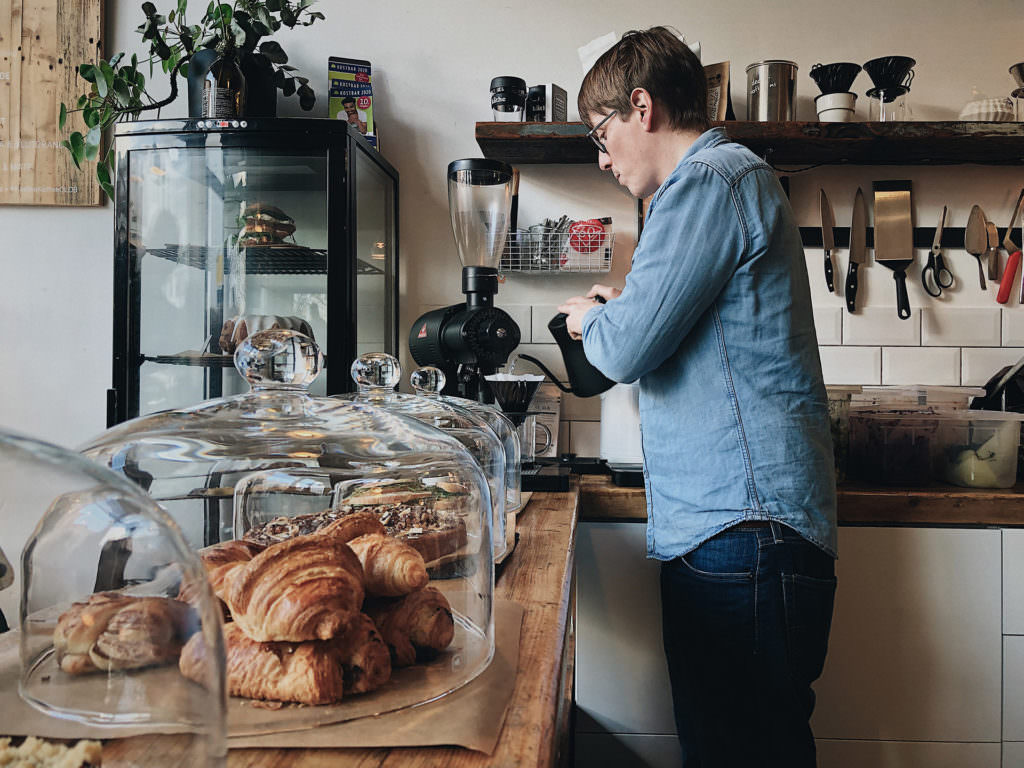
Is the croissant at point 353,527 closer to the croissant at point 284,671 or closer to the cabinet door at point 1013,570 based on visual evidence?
the croissant at point 284,671

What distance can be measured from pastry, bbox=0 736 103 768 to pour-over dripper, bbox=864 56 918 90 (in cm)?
247

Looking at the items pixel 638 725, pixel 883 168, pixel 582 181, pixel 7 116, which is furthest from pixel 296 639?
pixel 7 116

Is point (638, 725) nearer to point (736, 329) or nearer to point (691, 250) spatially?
point (736, 329)

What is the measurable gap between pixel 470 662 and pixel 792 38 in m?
2.40

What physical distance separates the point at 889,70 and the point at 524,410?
1441 millimetres

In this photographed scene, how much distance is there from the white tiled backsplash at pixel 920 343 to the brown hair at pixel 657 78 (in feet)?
3.90

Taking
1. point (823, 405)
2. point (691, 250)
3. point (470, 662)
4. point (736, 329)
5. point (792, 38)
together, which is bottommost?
point (470, 662)

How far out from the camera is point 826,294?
8.06ft

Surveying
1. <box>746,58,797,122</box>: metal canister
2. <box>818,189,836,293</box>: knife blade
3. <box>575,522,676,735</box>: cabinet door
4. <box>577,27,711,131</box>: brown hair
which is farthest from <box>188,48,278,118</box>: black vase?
<box>818,189,836,293</box>: knife blade

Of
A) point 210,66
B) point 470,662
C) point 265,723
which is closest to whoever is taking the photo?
point 265,723

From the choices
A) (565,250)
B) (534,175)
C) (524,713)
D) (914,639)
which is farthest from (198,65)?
(914,639)

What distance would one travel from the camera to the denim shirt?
126 cm

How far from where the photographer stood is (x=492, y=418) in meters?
1.40

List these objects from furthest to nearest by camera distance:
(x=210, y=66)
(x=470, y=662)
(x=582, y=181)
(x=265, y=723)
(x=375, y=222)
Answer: (x=582, y=181), (x=375, y=222), (x=210, y=66), (x=470, y=662), (x=265, y=723)
